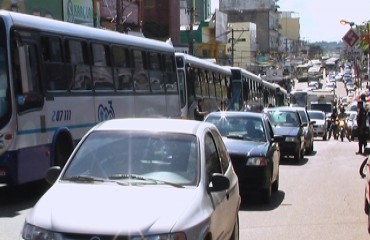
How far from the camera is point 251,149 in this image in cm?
1351

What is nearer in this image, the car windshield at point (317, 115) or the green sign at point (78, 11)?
the green sign at point (78, 11)

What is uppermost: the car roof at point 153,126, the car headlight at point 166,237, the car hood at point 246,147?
the car roof at point 153,126

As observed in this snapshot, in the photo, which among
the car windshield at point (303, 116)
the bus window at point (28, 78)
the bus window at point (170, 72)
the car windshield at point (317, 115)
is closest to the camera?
the bus window at point (28, 78)

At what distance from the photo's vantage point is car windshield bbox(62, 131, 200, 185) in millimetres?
6816

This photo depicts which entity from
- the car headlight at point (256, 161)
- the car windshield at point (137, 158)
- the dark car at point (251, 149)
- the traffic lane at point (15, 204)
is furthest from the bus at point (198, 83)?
the car windshield at point (137, 158)

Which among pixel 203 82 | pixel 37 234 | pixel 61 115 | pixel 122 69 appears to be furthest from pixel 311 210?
pixel 203 82

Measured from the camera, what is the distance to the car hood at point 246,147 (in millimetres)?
13328

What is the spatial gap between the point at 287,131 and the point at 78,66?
391 inches

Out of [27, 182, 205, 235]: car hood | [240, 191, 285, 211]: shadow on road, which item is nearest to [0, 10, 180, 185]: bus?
[240, 191, 285, 211]: shadow on road

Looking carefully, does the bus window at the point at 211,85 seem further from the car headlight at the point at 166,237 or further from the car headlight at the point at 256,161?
the car headlight at the point at 166,237

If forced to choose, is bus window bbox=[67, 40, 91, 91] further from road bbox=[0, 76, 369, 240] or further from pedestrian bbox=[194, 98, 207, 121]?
pedestrian bbox=[194, 98, 207, 121]

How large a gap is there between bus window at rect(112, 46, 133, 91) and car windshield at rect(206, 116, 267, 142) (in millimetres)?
3301

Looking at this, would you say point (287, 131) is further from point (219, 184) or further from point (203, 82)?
point (219, 184)

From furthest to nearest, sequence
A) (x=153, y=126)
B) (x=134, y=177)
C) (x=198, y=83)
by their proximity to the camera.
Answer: (x=198, y=83) < (x=153, y=126) < (x=134, y=177)
